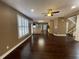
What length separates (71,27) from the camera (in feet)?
45.6

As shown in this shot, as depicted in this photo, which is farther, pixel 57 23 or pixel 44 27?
pixel 44 27

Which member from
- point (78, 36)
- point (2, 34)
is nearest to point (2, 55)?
point (2, 34)

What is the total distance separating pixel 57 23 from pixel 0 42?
957 cm

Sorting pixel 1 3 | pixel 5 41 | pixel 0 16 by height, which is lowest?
pixel 5 41

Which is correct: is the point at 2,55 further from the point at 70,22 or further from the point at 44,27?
the point at 44,27

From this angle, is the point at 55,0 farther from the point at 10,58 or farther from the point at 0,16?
the point at 10,58

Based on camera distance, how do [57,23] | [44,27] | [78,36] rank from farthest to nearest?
1. [44,27]
2. [57,23]
3. [78,36]

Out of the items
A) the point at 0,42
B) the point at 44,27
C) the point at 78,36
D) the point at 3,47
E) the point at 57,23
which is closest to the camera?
the point at 0,42

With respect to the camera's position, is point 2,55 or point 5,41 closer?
point 2,55

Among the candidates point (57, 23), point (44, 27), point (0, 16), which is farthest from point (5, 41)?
point (44, 27)

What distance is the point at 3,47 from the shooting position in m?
3.89

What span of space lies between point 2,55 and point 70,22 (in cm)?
1251

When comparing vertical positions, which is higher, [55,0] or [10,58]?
[55,0]

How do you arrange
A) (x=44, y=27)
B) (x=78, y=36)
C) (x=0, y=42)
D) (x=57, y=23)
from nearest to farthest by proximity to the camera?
(x=0, y=42) < (x=78, y=36) < (x=57, y=23) < (x=44, y=27)
